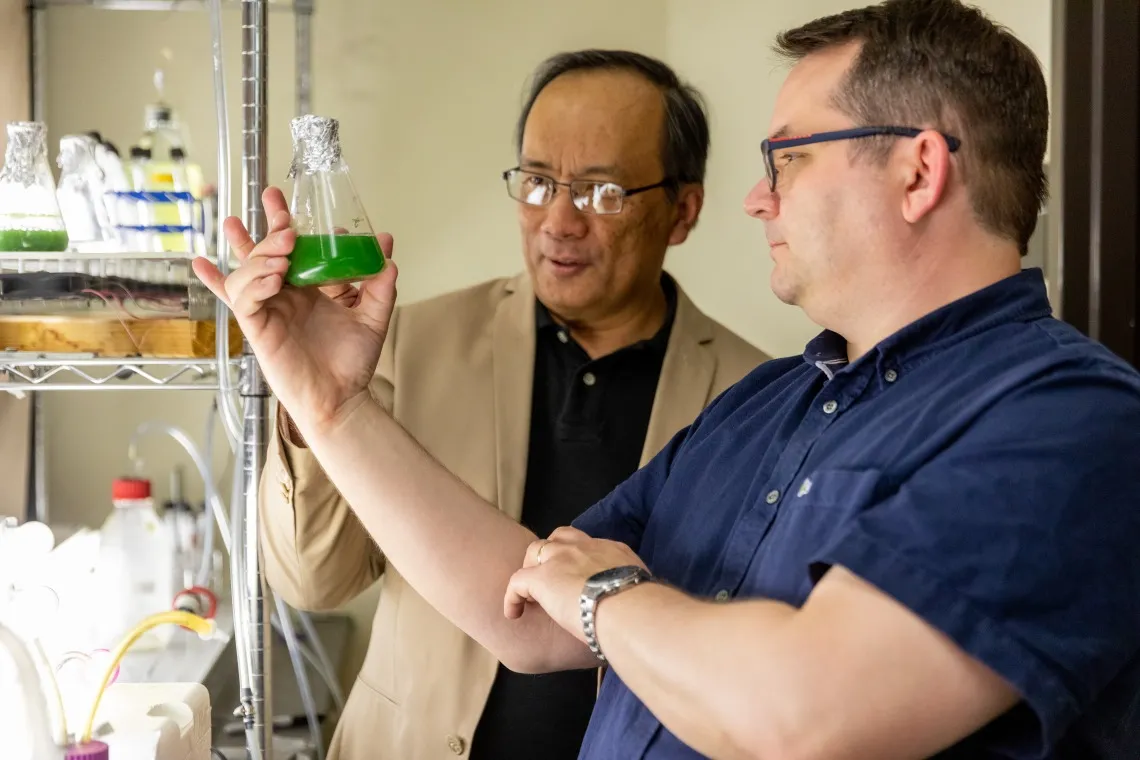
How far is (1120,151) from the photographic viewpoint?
175cm

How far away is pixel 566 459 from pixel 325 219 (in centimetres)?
66

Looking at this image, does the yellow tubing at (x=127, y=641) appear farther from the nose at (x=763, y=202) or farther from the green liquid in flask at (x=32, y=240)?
the nose at (x=763, y=202)

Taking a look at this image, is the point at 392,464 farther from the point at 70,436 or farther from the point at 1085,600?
the point at 70,436

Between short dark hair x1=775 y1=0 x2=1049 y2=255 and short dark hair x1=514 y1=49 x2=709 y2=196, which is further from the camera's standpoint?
short dark hair x1=514 y1=49 x2=709 y2=196

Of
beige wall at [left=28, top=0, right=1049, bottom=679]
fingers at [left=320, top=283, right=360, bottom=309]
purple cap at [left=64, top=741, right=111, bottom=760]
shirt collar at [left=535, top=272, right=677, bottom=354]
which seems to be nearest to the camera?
purple cap at [left=64, top=741, right=111, bottom=760]

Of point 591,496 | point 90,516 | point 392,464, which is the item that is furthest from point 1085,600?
point 90,516

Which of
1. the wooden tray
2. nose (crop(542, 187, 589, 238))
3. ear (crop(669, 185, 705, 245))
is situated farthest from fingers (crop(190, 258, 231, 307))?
ear (crop(669, 185, 705, 245))

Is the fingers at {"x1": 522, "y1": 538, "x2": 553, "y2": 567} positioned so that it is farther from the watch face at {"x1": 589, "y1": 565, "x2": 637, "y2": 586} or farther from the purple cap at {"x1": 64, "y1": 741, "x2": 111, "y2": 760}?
the purple cap at {"x1": 64, "y1": 741, "x2": 111, "y2": 760}

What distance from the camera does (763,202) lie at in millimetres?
1102

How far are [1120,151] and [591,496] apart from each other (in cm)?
101

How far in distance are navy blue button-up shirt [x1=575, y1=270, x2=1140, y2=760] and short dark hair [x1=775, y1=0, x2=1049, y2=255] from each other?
0.09 meters

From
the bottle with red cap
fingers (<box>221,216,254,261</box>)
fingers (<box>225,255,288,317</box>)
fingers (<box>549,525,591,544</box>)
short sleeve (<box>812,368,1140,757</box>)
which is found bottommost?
the bottle with red cap

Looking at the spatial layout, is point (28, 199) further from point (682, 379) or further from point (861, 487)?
point (861, 487)

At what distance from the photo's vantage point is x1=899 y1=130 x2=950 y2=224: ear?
38.4 inches
